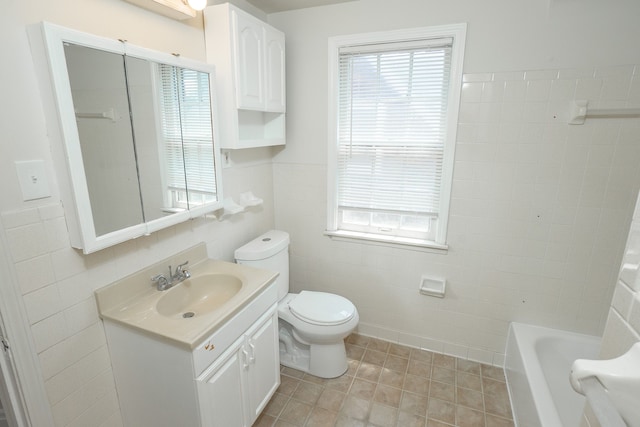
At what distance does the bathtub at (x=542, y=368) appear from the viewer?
1.73 meters

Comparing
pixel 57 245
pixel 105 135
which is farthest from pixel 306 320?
pixel 105 135

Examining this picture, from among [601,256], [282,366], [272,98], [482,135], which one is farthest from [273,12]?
[601,256]

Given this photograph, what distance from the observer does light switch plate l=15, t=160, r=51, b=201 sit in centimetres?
110

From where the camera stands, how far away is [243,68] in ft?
6.01

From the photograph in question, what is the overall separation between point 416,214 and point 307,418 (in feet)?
4.76

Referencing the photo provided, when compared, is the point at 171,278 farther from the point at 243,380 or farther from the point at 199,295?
the point at 243,380

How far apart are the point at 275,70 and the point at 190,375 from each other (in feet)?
5.78

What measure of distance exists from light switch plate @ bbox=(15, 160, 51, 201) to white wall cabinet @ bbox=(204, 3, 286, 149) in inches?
34.9

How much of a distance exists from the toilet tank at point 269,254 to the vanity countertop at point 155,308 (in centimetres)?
32

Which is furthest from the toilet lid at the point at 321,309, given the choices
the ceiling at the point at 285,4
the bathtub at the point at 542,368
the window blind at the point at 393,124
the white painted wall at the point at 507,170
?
the ceiling at the point at 285,4

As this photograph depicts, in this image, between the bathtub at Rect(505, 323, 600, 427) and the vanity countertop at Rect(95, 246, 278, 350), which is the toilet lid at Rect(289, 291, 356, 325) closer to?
the vanity countertop at Rect(95, 246, 278, 350)

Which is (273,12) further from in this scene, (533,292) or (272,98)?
(533,292)

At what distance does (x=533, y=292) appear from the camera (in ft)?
6.98

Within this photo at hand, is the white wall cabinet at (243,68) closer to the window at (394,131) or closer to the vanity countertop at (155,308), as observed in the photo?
the window at (394,131)
